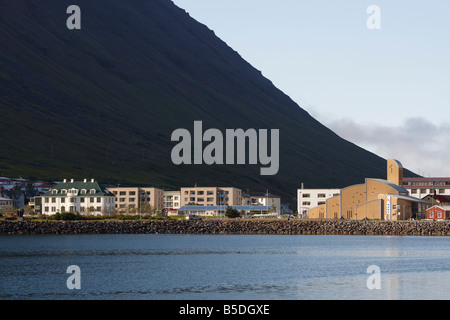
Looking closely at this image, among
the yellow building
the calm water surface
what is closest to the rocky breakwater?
the yellow building

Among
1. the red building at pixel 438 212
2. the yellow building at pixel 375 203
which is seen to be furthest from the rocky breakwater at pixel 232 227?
the red building at pixel 438 212

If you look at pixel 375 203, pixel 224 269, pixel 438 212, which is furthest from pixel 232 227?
pixel 224 269

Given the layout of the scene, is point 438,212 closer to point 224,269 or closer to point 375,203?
point 375,203

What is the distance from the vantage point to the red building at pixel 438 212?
597 ft

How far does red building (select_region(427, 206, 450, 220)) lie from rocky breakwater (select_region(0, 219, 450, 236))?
833 inches

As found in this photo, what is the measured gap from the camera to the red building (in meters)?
182

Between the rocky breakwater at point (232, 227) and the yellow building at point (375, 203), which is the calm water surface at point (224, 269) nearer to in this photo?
the rocky breakwater at point (232, 227)

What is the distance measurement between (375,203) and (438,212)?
15.4 metres

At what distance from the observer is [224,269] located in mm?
91875

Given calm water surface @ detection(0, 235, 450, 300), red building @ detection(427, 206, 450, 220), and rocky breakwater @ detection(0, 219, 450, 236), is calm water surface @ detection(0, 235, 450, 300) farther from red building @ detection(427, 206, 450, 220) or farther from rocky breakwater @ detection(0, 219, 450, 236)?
red building @ detection(427, 206, 450, 220)

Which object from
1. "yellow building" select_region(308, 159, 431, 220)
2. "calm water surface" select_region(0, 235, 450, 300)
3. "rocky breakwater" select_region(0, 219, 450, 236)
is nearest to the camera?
"calm water surface" select_region(0, 235, 450, 300)

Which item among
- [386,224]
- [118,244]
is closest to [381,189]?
[386,224]

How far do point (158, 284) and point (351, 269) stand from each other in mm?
25784

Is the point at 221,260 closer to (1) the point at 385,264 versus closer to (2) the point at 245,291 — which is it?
(1) the point at 385,264
